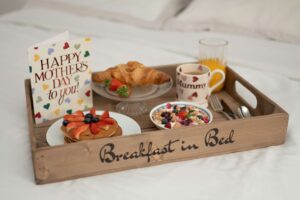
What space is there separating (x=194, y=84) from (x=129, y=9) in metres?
1.02

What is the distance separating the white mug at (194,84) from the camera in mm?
1159

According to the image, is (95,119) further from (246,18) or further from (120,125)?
(246,18)

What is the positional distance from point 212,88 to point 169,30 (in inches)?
31.0

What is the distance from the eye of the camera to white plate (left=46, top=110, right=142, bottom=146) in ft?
3.16

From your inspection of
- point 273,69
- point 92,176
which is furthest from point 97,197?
point 273,69

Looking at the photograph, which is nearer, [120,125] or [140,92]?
[120,125]

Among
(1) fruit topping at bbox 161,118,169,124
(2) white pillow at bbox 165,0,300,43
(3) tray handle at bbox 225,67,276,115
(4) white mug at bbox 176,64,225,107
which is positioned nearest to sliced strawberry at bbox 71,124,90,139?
(1) fruit topping at bbox 161,118,169,124

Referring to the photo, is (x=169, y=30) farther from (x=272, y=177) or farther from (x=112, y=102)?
(x=272, y=177)

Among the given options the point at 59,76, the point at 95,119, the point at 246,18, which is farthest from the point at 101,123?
the point at 246,18

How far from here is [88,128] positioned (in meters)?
0.93

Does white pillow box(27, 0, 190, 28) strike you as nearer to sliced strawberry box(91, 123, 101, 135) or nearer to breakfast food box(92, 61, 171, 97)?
breakfast food box(92, 61, 171, 97)

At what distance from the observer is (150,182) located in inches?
34.4

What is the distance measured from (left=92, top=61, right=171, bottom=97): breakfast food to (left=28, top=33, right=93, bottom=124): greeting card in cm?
7

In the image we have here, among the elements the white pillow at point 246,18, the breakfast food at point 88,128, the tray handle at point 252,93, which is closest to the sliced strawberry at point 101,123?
the breakfast food at point 88,128
